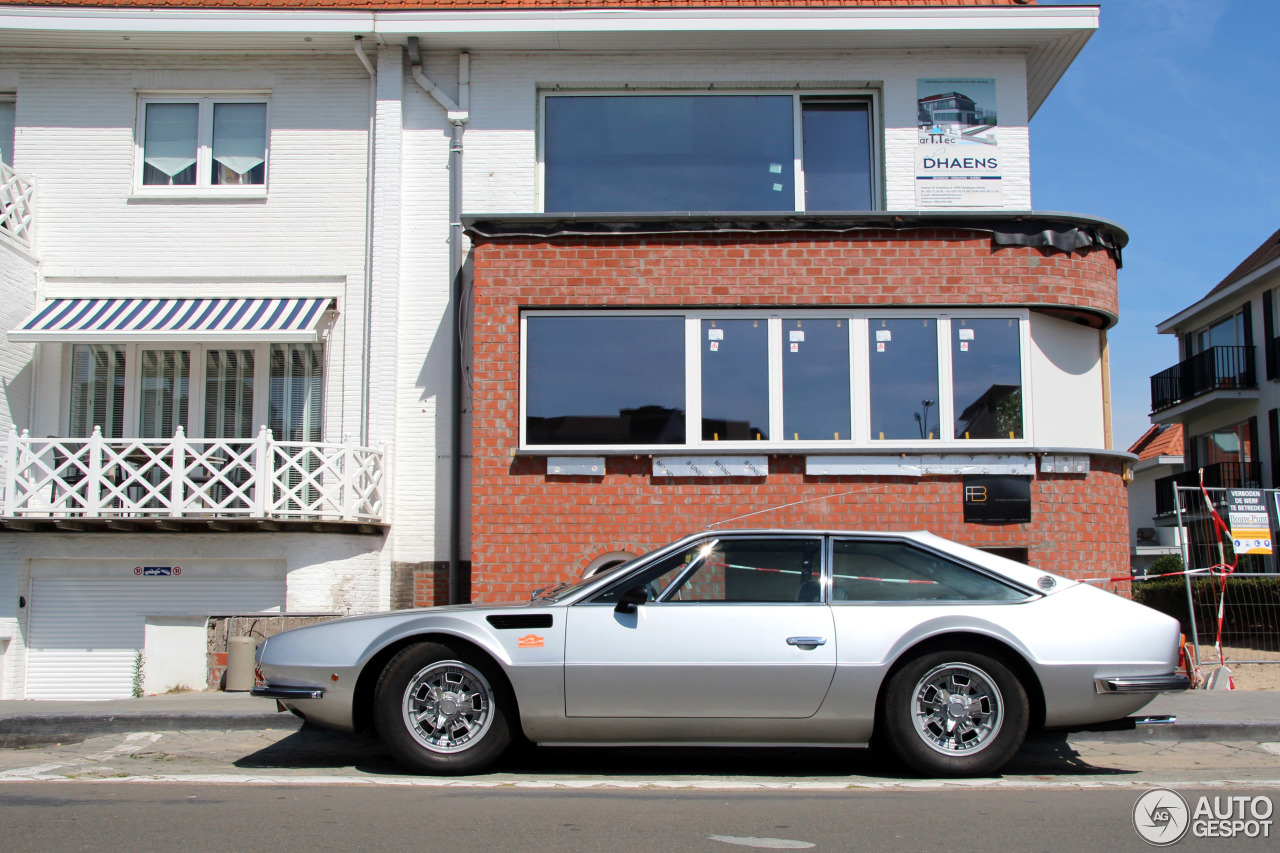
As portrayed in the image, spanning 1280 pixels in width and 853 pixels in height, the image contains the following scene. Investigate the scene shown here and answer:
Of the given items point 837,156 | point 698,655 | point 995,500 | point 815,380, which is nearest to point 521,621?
point 698,655

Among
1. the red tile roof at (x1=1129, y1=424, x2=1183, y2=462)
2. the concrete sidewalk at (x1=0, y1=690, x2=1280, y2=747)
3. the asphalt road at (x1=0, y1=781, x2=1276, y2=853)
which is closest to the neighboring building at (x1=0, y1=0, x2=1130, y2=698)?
the concrete sidewalk at (x1=0, y1=690, x2=1280, y2=747)

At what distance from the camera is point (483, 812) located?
500 centimetres

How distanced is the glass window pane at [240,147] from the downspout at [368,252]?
1.37 m

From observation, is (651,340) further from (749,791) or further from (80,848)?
(80,848)

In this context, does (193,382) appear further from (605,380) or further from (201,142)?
(605,380)

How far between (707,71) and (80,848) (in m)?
10.5

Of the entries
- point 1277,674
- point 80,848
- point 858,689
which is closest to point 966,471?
point 1277,674

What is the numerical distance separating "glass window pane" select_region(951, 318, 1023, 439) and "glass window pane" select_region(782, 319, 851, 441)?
1.09m

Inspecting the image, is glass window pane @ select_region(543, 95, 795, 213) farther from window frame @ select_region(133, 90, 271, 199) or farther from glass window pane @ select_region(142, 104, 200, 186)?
glass window pane @ select_region(142, 104, 200, 186)

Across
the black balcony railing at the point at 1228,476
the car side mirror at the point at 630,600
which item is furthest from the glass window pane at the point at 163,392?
the black balcony railing at the point at 1228,476

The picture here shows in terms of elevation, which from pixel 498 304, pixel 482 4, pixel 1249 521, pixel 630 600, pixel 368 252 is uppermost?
pixel 482 4

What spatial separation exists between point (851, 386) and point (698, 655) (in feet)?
17.6

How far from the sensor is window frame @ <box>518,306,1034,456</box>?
10445 millimetres

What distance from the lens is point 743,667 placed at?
5.72m
